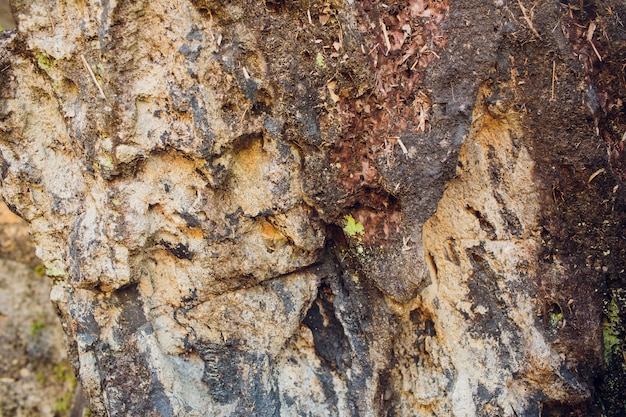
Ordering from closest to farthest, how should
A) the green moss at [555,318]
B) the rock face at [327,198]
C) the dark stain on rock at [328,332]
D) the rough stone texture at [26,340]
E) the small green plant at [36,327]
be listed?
the rock face at [327,198]
the green moss at [555,318]
the dark stain on rock at [328,332]
the rough stone texture at [26,340]
the small green plant at [36,327]

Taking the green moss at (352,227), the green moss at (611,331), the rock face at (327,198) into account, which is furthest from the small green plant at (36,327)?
the green moss at (611,331)

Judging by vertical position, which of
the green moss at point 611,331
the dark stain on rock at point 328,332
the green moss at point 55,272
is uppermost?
the green moss at point 611,331

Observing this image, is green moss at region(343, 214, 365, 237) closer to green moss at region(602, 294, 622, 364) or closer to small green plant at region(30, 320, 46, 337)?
green moss at region(602, 294, 622, 364)

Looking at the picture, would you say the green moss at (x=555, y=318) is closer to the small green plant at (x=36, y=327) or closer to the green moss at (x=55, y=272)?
the green moss at (x=55, y=272)

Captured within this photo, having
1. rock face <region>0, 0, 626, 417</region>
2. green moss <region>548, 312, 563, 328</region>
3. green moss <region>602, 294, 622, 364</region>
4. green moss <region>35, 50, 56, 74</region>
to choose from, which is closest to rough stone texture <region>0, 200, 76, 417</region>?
rock face <region>0, 0, 626, 417</region>

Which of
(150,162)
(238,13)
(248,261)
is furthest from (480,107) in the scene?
(150,162)

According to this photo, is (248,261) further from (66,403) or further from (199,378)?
(66,403)

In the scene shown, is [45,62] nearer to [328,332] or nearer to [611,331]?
[328,332]
